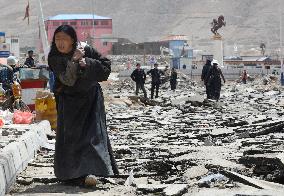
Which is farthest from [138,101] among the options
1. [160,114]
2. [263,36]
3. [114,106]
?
[263,36]

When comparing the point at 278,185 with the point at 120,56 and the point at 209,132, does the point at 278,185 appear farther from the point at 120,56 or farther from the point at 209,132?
the point at 120,56

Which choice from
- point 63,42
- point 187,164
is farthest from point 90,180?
point 187,164

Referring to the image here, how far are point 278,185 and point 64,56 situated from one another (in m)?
2.17

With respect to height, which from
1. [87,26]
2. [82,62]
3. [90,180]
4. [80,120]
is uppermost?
[87,26]

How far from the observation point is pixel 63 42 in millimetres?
6688

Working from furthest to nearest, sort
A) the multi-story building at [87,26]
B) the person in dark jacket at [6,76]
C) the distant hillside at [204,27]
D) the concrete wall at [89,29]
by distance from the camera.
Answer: the distant hillside at [204,27] → the multi-story building at [87,26] → the concrete wall at [89,29] → the person in dark jacket at [6,76]

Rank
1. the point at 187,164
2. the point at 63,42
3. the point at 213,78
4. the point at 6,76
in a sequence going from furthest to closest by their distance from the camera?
the point at 213,78, the point at 6,76, the point at 187,164, the point at 63,42

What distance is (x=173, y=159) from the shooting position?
815 cm

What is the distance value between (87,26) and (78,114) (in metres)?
114

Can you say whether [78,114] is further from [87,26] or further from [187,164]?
[87,26]

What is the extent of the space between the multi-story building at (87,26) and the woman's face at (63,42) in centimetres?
10299

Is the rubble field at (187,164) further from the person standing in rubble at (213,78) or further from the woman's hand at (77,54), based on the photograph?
the person standing in rubble at (213,78)

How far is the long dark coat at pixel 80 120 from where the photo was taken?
6.60m

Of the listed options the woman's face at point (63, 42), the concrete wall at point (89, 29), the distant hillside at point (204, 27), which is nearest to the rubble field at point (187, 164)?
the woman's face at point (63, 42)
